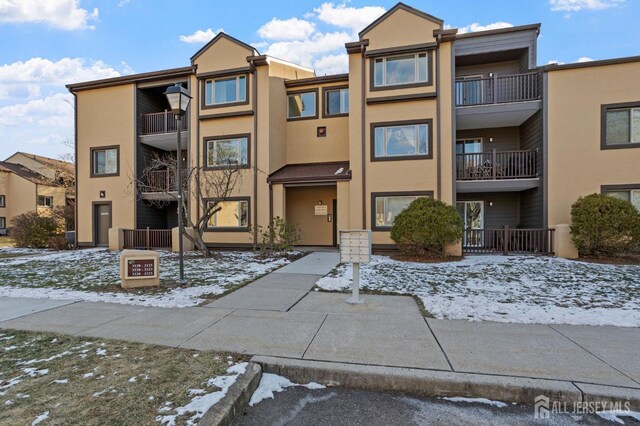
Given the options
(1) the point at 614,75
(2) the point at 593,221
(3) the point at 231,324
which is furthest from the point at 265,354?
(1) the point at 614,75

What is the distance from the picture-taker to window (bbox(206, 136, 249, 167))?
13719 mm

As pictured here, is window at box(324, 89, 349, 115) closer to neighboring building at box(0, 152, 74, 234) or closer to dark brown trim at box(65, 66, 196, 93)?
dark brown trim at box(65, 66, 196, 93)

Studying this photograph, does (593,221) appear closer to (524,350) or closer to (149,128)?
(524,350)

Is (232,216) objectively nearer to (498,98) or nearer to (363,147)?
(363,147)

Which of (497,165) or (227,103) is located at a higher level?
(227,103)

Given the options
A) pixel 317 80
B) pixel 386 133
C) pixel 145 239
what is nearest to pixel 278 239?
pixel 386 133

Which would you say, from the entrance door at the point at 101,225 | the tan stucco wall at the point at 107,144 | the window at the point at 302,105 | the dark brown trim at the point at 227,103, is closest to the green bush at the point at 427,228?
the window at the point at 302,105

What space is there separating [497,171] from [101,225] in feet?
59.9

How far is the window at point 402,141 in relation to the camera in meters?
12.1

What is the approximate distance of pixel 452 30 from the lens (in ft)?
38.0

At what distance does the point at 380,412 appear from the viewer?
2779 mm

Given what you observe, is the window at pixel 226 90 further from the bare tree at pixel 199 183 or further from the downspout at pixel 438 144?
the downspout at pixel 438 144

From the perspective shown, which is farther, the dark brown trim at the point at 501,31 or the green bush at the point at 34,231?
the green bush at the point at 34,231

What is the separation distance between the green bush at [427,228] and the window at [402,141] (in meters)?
2.34
